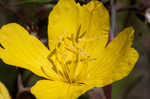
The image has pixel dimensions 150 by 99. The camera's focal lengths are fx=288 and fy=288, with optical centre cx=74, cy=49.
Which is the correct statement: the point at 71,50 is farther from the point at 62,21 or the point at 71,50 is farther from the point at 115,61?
the point at 115,61

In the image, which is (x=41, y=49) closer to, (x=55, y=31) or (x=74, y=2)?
(x=55, y=31)

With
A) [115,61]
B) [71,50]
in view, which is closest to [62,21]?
[71,50]

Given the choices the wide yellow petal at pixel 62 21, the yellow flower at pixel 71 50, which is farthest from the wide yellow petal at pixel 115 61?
the wide yellow petal at pixel 62 21

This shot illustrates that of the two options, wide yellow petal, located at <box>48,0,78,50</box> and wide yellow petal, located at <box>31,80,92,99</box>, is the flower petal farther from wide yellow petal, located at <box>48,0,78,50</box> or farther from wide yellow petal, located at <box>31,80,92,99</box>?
wide yellow petal, located at <box>31,80,92,99</box>

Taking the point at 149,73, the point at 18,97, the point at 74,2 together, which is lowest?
the point at 149,73

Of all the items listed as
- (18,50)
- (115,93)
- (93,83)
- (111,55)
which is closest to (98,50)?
(111,55)

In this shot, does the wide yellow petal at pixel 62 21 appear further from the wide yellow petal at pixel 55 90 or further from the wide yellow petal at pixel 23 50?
the wide yellow petal at pixel 55 90
